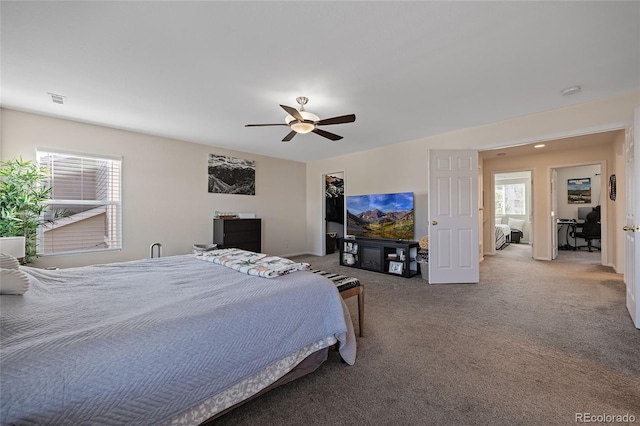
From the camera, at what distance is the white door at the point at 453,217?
4012 mm

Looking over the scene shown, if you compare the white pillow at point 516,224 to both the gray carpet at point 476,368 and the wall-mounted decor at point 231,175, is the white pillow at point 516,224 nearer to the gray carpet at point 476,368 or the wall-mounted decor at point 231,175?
the gray carpet at point 476,368

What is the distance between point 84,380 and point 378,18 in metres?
2.46

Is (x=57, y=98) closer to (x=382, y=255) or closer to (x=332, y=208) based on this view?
(x=382, y=255)

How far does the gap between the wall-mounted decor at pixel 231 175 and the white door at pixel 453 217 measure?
3637mm

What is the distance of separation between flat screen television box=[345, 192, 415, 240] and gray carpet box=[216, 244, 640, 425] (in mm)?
1594

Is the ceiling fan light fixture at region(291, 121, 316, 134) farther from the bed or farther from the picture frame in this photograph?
the bed

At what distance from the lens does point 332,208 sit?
6945 mm

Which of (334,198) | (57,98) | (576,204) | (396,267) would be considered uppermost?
(57,98)

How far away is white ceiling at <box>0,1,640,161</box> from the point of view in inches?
69.7

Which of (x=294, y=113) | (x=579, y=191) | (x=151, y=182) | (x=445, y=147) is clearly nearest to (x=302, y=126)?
(x=294, y=113)

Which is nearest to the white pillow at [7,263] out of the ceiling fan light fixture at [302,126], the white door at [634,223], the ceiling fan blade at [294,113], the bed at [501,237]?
the ceiling fan blade at [294,113]

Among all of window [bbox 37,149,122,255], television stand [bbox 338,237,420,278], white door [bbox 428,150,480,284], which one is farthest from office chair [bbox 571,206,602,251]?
window [bbox 37,149,122,255]

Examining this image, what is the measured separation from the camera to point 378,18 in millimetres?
1806

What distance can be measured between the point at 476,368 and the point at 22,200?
4907 mm
